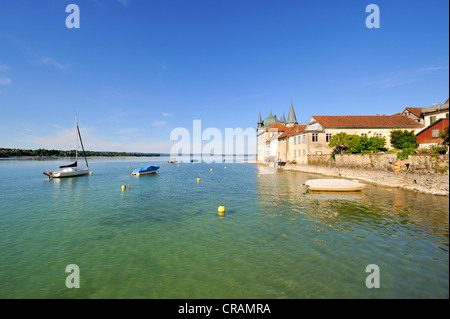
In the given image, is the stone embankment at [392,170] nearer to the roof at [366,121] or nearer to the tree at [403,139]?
the tree at [403,139]

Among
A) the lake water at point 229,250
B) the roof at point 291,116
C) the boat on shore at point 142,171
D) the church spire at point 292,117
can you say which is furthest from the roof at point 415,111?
the boat on shore at point 142,171

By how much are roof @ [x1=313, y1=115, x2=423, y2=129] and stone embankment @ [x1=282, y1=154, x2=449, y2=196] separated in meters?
12.0

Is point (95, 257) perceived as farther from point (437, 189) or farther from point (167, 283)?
point (437, 189)

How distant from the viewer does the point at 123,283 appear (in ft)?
29.5

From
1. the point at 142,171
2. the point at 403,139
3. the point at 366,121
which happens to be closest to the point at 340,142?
the point at 403,139

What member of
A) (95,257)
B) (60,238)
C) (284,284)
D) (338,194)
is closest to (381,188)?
(338,194)

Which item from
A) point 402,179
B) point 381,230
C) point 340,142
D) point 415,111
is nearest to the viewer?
point 381,230

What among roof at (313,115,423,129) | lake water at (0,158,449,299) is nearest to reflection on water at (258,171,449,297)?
lake water at (0,158,449,299)

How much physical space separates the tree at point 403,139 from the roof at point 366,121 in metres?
4.07

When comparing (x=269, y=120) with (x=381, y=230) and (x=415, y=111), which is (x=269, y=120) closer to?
(x=415, y=111)

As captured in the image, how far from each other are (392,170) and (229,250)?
32102 mm

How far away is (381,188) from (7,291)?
39648 millimetres

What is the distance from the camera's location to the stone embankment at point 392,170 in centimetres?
2418

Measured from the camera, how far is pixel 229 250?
1207 cm
